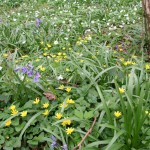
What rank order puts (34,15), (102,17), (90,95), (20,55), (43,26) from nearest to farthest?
(90,95) < (20,55) < (43,26) < (102,17) < (34,15)

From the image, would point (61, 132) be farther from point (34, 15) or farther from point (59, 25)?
point (34, 15)

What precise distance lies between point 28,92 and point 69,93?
1.25 feet

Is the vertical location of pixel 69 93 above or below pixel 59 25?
below

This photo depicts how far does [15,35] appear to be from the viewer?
4137 millimetres

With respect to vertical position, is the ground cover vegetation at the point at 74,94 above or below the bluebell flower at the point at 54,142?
above

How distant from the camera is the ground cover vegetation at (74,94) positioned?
1938 millimetres

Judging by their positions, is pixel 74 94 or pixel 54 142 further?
pixel 74 94

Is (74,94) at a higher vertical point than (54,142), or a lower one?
higher

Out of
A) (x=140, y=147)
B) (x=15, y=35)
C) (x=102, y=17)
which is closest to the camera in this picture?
(x=140, y=147)

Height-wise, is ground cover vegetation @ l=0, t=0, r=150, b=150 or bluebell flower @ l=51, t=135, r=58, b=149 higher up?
ground cover vegetation @ l=0, t=0, r=150, b=150

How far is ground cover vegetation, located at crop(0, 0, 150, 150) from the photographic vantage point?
1938 millimetres

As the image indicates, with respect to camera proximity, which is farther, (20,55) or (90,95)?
(20,55)

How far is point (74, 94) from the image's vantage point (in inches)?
94.7

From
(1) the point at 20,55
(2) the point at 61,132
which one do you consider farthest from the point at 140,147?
(1) the point at 20,55
